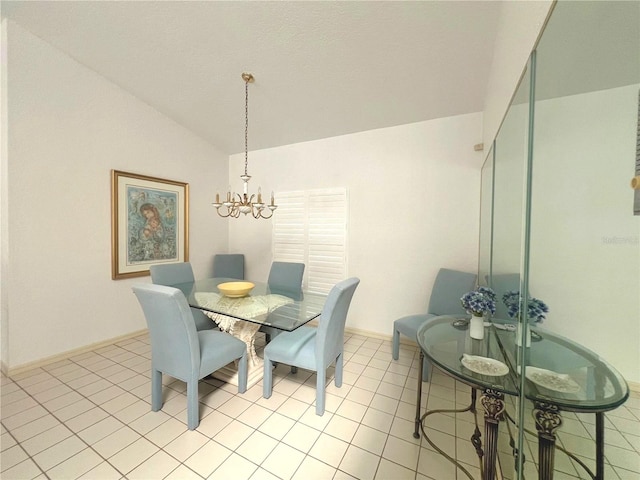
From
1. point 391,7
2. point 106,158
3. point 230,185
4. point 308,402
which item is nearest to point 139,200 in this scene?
point 106,158

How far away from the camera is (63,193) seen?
2402mm

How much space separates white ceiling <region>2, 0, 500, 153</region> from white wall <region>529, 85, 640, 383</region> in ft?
4.55

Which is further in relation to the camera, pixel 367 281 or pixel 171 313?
pixel 367 281

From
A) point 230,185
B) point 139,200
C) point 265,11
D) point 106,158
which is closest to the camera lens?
point 265,11

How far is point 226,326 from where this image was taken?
2.13 meters

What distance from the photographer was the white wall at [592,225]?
0.54 meters

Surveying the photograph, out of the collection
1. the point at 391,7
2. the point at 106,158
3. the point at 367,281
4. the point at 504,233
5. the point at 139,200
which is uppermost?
the point at 391,7

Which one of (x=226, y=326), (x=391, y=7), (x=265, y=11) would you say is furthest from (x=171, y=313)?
(x=391, y=7)

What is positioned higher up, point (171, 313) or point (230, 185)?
point (230, 185)

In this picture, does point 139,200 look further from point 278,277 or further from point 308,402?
point 308,402

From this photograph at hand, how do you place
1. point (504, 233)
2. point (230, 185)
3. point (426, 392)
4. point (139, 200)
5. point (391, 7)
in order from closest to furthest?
point (504, 233) → point (391, 7) → point (426, 392) → point (139, 200) → point (230, 185)

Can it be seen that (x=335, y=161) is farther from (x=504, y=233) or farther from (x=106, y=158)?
(x=106, y=158)

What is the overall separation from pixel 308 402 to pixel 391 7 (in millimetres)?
2793

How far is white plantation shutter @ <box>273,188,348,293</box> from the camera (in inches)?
127
